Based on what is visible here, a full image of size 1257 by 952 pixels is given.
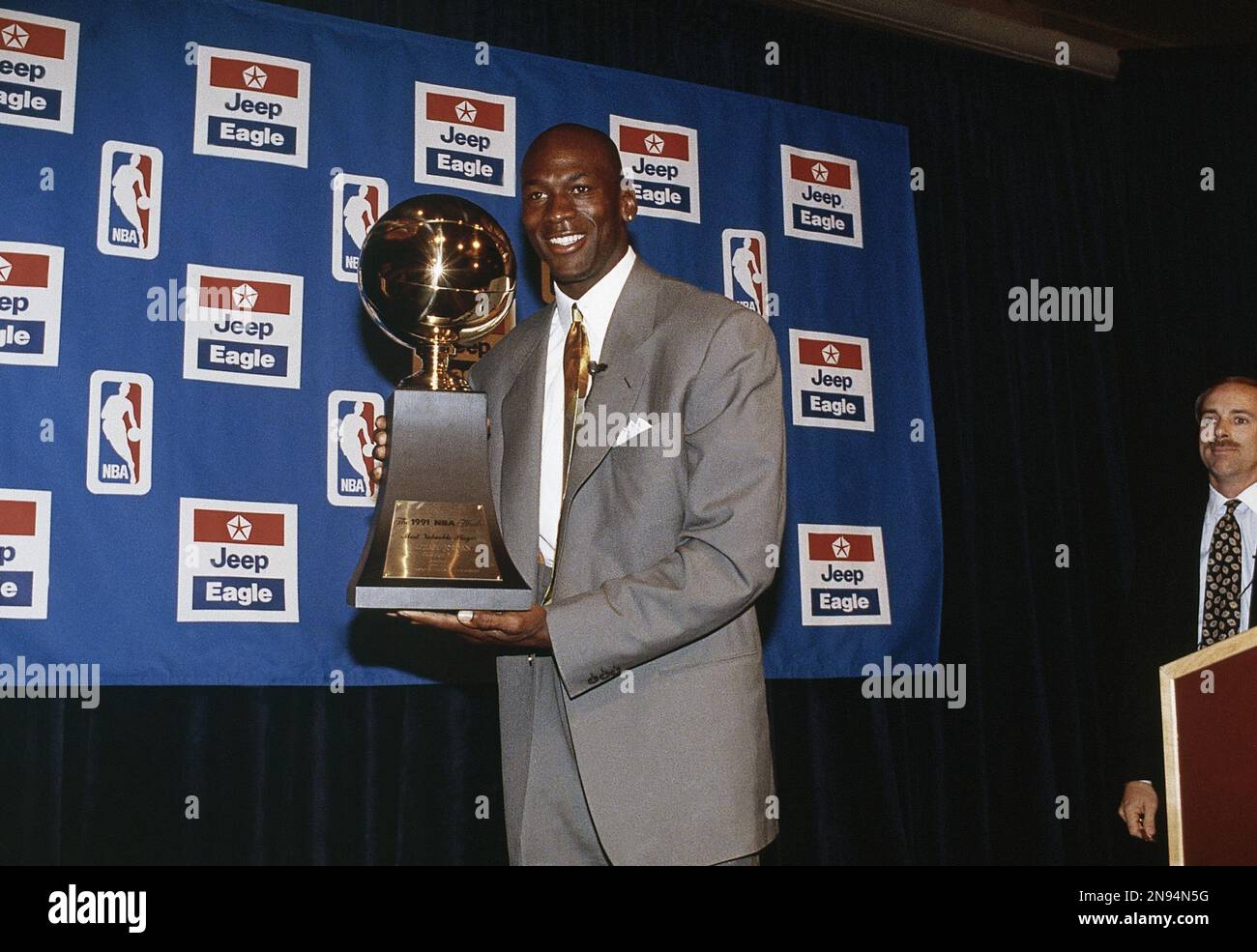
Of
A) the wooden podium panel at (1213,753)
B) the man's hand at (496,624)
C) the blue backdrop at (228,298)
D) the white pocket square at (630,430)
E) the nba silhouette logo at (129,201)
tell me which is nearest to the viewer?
the man's hand at (496,624)

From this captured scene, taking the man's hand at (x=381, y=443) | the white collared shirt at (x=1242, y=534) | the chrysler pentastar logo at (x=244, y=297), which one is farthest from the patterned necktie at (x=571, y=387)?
the white collared shirt at (x=1242, y=534)

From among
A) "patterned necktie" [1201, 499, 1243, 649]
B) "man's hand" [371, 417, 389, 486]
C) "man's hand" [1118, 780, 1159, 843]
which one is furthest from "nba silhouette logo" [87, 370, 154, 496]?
"patterned necktie" [1201, 499, 1243, 649]

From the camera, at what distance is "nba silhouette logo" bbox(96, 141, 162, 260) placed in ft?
9.64

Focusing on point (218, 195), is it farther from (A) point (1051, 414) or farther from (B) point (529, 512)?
(A) point (1051, 414)

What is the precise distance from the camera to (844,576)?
12.3 ft

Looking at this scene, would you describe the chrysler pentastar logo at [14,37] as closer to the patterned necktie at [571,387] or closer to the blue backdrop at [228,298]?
the blue backdrop at [228,298]

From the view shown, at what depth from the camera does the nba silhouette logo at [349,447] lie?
121 inches

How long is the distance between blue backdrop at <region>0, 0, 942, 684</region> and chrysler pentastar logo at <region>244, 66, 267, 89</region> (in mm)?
10

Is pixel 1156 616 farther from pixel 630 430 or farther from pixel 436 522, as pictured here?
pixel 436 522

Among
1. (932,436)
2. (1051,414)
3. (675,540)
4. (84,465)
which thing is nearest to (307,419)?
(84,465)

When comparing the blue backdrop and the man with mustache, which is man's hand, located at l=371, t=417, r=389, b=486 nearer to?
the blue backdrop

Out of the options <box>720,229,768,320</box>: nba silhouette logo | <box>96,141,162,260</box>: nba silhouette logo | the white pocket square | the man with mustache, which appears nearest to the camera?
the white pocket square

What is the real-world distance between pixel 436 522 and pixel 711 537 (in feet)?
1.38

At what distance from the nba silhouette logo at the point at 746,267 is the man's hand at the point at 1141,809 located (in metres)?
1.71
